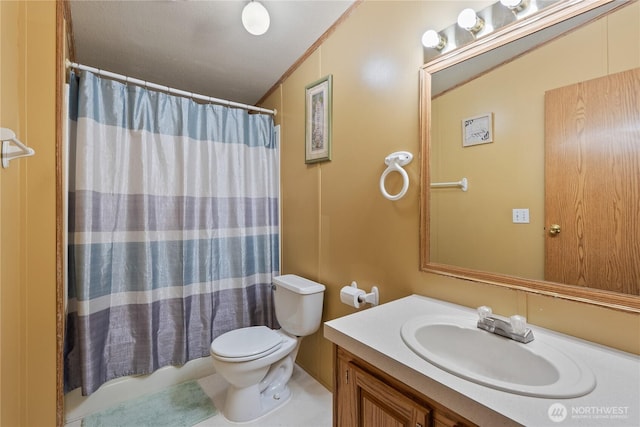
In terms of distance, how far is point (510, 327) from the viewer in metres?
0.89

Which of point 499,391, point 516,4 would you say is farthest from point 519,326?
point 516,4

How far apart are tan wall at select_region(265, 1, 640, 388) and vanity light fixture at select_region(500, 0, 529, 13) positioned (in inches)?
5.2

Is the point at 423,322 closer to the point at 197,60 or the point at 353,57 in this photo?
the point at 353,57

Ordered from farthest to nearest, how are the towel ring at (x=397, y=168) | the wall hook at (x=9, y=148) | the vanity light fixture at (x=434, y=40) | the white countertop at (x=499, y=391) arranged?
the towel ring at (x=397, y=168)
the vanity light fixture at (x=434, y=40)
the wall hook at (x=9, y=148)
the white countertop at (x=499, y=391)

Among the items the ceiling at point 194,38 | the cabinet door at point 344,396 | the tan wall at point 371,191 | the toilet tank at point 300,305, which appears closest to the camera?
the cabinet door at point 344,396

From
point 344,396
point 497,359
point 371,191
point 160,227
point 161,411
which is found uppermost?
point 371,191

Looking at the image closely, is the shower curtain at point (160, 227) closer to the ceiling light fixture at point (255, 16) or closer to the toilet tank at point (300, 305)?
the toilet tank at point (300, 305)

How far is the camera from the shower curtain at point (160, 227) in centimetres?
Answer: 163

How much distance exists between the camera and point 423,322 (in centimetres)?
101

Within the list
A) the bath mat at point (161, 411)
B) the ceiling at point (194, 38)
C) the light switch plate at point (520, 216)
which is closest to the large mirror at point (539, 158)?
the light switch plate at point (520, 216)

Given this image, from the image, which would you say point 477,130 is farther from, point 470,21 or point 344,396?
point 344,396

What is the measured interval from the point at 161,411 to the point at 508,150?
227 centimetres

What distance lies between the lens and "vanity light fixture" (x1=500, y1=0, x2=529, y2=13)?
1.00 m

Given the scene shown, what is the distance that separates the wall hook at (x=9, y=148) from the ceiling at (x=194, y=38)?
1029 mm
